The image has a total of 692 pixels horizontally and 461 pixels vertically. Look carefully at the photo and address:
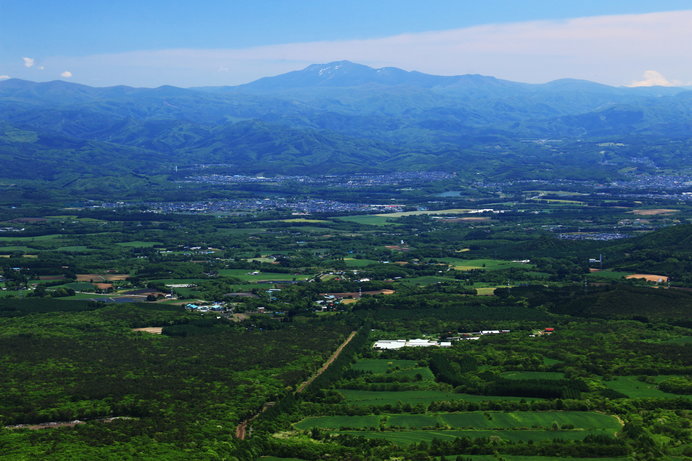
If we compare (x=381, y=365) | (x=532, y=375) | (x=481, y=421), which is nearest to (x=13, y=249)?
(x=381, y=365)

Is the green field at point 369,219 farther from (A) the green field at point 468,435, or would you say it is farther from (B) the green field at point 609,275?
(A) the green field at point 468,435

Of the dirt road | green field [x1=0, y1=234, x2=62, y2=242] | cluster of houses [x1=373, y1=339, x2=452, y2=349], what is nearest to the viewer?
the dirt road

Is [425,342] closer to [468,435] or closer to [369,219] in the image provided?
[468,435]

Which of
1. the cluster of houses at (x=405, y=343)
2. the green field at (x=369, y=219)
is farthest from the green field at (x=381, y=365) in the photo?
the green field at (x=369, y=219)

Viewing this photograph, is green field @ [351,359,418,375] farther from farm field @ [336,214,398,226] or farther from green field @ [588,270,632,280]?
farm field @ [336,214,398,226]

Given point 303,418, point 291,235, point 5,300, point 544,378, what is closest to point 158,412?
point 303,418

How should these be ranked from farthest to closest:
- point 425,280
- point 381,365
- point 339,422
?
1. point 425,280
2. point 381,365
3. point 339,422

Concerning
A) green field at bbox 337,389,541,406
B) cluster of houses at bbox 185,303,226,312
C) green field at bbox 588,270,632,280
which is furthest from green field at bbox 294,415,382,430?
green field at bbox 588,270,632,280
